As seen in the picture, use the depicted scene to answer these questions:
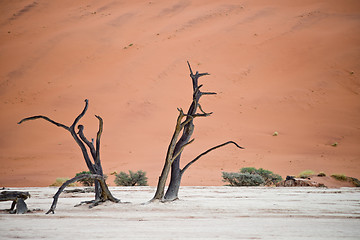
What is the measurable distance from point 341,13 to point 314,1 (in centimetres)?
498

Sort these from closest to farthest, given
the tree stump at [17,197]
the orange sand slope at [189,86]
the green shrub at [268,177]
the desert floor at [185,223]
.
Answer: the desert floor at [185,223]
the tree stump at [17,197]
the green shrub at [268,177]
the orange sand slope at [189,86]

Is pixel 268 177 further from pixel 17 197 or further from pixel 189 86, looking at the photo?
pixel 189 86

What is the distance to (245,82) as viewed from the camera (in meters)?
37.2

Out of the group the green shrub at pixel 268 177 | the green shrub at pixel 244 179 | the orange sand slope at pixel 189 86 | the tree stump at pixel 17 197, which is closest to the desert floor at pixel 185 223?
the tree stump at pixel 17 197

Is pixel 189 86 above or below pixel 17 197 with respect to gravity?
above

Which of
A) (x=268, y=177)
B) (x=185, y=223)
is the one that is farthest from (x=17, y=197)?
(x=268, y=177)

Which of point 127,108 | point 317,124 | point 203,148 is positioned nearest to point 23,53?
point 127,108

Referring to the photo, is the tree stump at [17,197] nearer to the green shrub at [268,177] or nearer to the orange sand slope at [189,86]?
the orange sand slope at [189,86]

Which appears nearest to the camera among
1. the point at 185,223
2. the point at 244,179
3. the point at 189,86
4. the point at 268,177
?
the point at 185,223

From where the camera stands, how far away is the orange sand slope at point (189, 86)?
27562 mm

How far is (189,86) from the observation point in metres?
37.5

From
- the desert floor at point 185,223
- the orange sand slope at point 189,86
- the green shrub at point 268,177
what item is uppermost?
the orange sand slope at point 189,86

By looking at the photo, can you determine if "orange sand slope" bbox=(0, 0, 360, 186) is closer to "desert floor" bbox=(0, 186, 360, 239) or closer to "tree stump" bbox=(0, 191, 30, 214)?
"desert floor" bbox=(0, 186, 360, 239)

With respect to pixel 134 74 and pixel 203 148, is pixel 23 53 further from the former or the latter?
pixel 203 148
